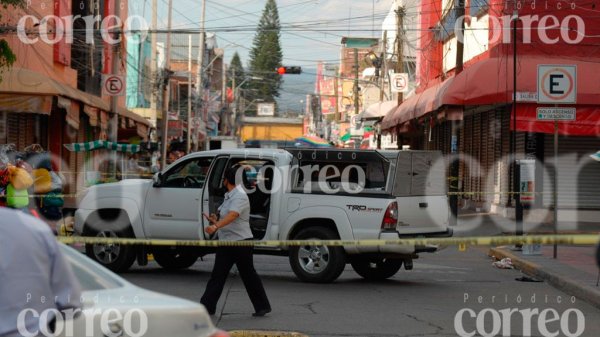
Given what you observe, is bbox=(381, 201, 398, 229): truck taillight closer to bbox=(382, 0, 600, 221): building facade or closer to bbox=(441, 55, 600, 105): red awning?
bbox=(382, 0, 600, 221): building facade

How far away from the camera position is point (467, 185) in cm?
3644

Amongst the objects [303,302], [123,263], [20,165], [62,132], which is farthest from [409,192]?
[62,132]

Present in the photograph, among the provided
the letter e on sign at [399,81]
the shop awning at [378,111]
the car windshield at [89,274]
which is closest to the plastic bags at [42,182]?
the car windshield at [89,274]

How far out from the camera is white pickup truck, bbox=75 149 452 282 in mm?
14031

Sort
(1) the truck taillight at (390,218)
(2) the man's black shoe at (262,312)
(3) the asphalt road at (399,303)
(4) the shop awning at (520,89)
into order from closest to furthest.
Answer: (3) the asphalt road at (399,303), (2) the man's black shoe at (262,312), (1) the truck taillight at (390,218), (4) the shop awning at (520,89)

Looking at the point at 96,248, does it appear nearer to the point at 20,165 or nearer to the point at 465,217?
the point at 20,165

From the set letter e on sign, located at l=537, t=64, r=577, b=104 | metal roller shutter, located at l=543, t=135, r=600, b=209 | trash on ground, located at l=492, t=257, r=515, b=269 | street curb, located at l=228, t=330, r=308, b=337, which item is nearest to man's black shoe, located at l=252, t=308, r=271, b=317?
street curb, located at l=228, t=330, r=308, b=337

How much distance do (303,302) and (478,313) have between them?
2169mm

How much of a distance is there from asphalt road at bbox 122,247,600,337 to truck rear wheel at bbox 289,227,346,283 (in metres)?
0.17

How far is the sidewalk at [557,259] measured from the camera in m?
13.9

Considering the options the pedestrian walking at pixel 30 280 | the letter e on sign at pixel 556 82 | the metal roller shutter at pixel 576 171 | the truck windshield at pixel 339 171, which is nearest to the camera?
the pedestrian walking at pixel 30 280

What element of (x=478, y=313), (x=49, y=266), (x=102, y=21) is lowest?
(x=478, y=313)

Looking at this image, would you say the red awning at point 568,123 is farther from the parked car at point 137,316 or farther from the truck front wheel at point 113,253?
the parked car at point 137,316

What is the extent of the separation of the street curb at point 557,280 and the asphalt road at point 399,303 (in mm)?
128
